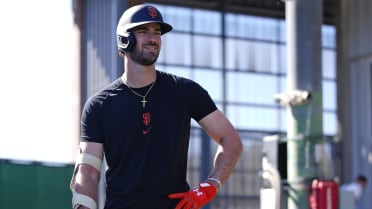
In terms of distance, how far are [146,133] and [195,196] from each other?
402mm

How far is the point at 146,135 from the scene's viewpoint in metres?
4.44

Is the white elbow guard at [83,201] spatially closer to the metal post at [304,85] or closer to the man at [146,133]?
the man at [146,133]

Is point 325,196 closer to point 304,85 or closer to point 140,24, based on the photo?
point 304,85

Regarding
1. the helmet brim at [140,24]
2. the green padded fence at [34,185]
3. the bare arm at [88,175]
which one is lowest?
the green padded fence at [34,185]

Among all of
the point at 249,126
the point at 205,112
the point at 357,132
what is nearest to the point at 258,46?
the point at 249,126

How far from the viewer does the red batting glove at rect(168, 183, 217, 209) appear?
434 cm

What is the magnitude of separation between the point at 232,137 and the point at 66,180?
341 inches

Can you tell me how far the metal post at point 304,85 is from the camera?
9.17 meters

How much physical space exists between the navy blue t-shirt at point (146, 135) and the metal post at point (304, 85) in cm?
472

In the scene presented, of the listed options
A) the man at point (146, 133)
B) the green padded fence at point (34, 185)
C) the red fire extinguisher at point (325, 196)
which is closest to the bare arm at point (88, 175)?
the man at point (146, 133)

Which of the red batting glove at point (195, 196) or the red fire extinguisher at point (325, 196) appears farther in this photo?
the red fire extinguisher at point (325, 196)

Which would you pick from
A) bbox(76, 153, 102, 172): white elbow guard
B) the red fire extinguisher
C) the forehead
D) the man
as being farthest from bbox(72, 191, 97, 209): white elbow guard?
the red fire extinguisher

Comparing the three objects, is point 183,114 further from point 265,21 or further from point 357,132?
point 265,21

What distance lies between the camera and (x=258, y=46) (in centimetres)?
3053
